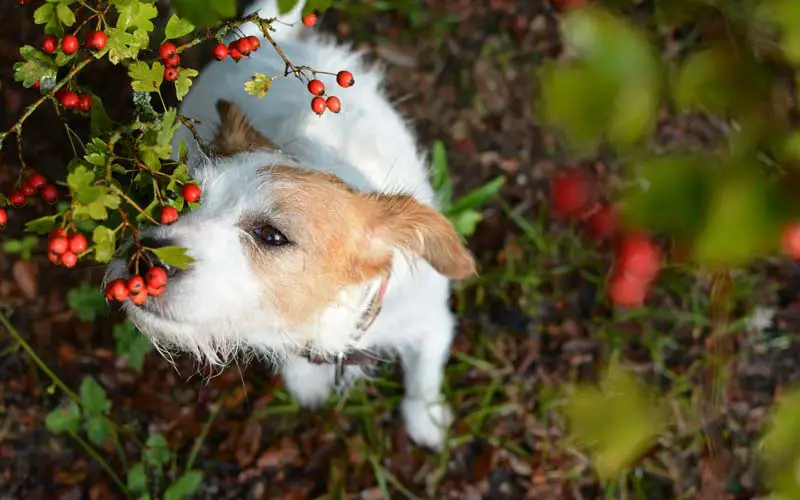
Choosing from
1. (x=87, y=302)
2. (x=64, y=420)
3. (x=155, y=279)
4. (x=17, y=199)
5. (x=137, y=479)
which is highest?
(x=17, y=199)

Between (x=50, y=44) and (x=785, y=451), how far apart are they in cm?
149

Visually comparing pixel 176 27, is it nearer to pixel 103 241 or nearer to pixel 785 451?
pixel 103 241

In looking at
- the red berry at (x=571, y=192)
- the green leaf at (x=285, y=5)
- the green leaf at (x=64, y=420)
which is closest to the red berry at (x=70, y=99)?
the green leaf at (x=285, y=5)

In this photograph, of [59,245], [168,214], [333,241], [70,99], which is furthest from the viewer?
[333,241]

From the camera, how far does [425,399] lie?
11.2 ft

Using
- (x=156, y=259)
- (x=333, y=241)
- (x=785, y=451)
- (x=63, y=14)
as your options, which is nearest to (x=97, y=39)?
(x=63, y=14)

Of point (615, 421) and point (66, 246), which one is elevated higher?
point (615, 421)

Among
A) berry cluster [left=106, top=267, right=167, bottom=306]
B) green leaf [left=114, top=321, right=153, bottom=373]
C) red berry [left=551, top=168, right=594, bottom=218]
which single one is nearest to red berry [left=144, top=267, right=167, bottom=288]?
berry cluster [left=106, top=267, right=167, bottom=306]

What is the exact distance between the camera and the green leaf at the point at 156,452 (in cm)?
340

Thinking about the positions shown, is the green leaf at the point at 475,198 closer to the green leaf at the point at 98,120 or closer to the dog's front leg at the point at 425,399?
the dog's front leg at the point at 425,399

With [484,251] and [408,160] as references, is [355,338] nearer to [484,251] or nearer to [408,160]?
[408,160]

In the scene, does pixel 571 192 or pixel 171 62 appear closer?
pixel 171 62

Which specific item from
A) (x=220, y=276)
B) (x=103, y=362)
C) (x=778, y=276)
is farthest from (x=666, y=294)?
(x=103, y=362)

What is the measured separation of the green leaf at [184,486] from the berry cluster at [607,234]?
2.22 m
